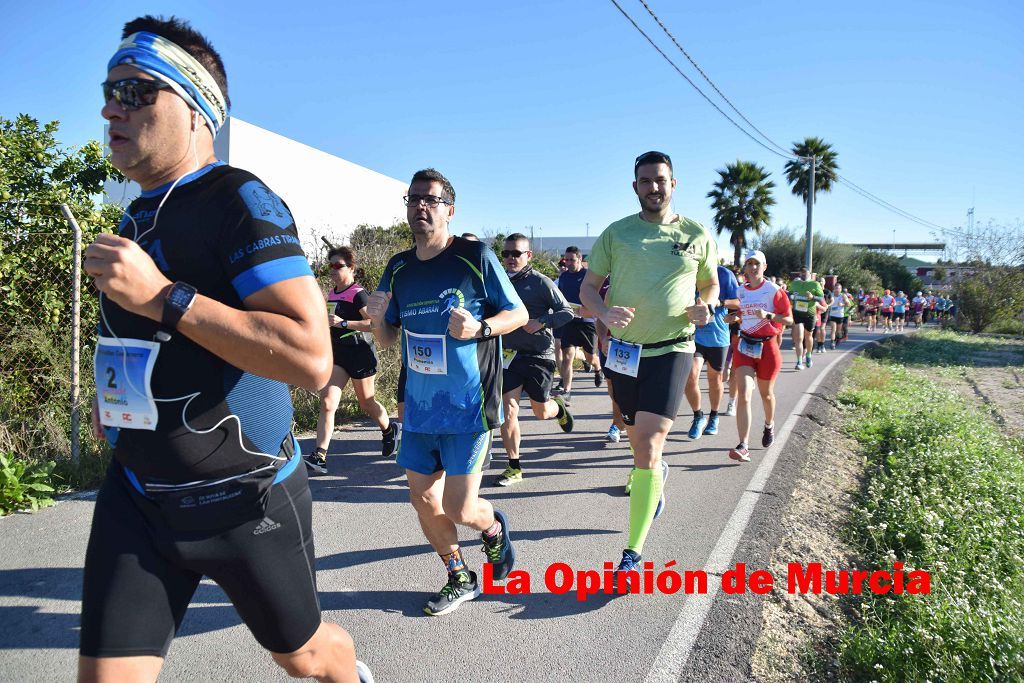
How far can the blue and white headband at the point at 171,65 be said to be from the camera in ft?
5.48

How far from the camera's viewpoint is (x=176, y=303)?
1492 millimetres

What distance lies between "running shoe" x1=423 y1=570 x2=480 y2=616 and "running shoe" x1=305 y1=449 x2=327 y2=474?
2526 mm

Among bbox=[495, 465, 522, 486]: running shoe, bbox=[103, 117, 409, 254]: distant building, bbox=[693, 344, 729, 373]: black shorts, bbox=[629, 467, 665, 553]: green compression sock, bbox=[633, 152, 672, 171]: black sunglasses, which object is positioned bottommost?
bbox=[495, 465, 522, 486]: running shoe

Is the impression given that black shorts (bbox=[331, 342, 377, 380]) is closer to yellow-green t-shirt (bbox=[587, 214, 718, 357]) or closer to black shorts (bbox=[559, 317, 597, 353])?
yellow-green t-shirt (bbox=[587, 214, 718, 357])

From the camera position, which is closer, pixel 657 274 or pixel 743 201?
pixel 657 274

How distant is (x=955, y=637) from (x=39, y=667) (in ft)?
12.9

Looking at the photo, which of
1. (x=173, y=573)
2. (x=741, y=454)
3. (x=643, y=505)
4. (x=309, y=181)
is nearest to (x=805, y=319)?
(x=741, y=454)

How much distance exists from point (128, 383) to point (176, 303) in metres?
0.31

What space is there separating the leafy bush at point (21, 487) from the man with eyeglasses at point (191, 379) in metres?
3.51

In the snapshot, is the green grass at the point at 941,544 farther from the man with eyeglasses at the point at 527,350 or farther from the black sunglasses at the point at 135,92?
the black sunglasses at the point at 135,92

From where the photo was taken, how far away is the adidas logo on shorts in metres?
1.75

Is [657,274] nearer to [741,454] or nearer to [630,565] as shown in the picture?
[630,565]

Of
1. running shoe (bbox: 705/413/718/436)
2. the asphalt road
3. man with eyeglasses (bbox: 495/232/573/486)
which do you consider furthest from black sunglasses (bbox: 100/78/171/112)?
running shoe (bbox: 705/413/718/436)

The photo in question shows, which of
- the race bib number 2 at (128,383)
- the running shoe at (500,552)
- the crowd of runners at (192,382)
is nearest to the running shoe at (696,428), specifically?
the running shoe at (500,552)
